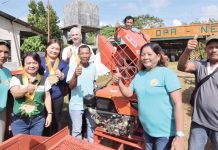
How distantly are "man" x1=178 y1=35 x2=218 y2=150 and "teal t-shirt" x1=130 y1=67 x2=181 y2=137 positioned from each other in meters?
0.27

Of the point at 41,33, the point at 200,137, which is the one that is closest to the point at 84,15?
the point at 41,33

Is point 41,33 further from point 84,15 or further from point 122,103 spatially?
point 122,103

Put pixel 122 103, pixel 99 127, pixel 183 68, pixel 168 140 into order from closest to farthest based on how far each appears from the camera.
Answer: pixel 168 140 < pixel 183 68 < pixel 122 103 < pixel 99 127

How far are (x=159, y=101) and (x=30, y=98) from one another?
1377 mm

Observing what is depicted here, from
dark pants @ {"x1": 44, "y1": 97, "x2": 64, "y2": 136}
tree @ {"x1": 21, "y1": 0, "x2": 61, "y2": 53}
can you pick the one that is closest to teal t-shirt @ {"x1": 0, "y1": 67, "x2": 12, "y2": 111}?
dark pants @ {"x1": 44, "y1": 97, "x2": 64, "y2": 136}

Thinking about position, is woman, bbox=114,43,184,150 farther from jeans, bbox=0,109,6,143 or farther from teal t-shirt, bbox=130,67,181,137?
jeans, bbox=0,109,6,143

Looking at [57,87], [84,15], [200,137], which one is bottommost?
[200,137]

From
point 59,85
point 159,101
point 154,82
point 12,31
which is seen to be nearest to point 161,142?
point 159,101

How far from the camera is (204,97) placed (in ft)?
7.59

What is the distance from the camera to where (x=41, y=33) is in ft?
46.6

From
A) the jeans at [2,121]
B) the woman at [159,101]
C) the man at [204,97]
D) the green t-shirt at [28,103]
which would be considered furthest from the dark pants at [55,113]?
the man at [204,97]

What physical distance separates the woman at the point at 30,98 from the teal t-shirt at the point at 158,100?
3.76ft

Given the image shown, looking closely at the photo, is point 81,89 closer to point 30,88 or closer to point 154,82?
point 30,88

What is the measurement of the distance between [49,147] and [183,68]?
4.82 feet
